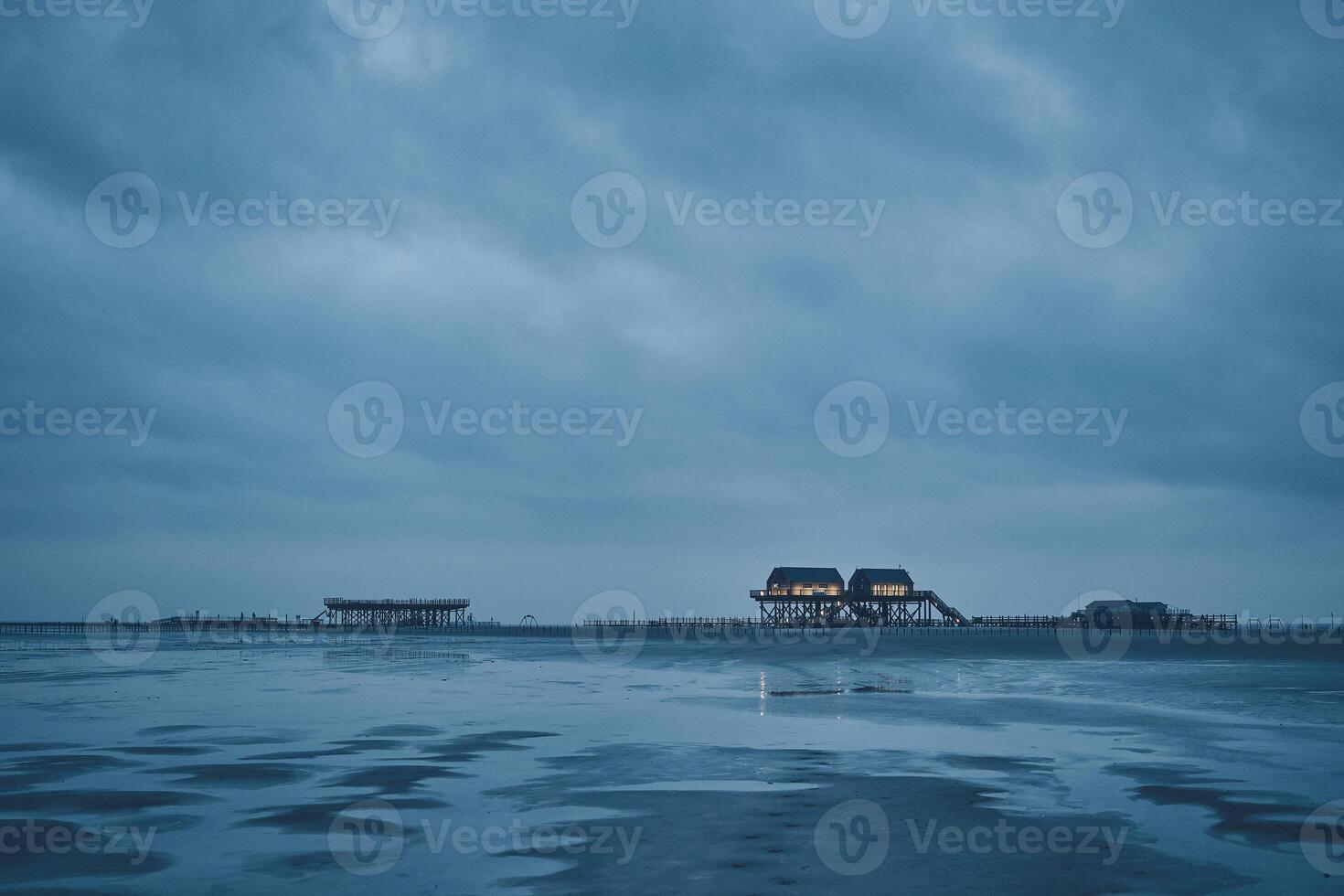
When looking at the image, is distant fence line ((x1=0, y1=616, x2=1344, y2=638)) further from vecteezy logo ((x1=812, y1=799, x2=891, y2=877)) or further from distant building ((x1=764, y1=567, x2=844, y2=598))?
vecteezy logo ((x1=812, y1=799, x2=891, y2=877))

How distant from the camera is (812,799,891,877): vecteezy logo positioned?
11.0 m

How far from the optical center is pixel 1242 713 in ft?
89.9

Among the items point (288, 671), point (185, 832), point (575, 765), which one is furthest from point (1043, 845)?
point (288, 671)

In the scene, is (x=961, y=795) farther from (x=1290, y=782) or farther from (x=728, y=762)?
(x=1290, y=782)

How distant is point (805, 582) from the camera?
136 meters

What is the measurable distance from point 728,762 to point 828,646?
62.3 meters
